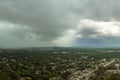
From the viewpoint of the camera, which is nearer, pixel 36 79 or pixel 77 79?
pixel 36 79

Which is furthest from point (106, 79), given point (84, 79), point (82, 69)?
point (82, 69)

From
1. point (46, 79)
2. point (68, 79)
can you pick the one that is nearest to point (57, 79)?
point (46, 79)

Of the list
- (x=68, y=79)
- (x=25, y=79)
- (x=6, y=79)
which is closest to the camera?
(x=6, y=79)

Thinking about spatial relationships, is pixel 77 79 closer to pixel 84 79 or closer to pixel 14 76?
pixel 84 79

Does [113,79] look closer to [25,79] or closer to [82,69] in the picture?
[25,79]

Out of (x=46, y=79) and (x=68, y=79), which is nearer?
(x=46, y=79)

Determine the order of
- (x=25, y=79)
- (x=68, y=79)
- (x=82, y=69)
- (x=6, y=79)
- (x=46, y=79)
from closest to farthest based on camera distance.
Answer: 1. (x=6, y=79)
2. (x=25, y=79)
3. (x=46, y=79)
4. (x=68, y=79)
5. (x=82, y=69)

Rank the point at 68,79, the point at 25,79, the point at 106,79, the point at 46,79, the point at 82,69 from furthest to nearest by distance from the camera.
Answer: the point at 82,69, the point at 68,79, the point at 106,79, the point at 46,79, the point at 25,79

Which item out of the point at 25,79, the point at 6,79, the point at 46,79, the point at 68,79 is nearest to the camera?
the point at 6,79

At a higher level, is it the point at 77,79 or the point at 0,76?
the point at 0,76
